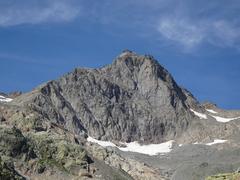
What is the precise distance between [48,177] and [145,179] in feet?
197

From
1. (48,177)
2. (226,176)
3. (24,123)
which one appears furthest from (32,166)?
(226,176)

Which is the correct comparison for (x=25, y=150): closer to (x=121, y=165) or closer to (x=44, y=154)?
(x=44, y=154)

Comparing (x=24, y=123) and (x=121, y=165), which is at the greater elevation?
(x=24, y=123)

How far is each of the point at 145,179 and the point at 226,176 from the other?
172 metres

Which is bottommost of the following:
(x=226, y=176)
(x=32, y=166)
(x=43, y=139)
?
(x=226, y=176)

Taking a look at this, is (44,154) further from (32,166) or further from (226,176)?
(226,176)

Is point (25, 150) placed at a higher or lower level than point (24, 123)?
lower

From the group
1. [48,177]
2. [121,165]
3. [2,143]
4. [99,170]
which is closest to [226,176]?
[48,177]

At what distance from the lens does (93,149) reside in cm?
19925

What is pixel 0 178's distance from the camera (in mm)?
79312

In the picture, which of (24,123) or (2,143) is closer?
(2,143)

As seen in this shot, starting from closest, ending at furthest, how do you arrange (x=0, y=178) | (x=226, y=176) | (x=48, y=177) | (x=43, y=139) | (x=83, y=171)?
1. (x=226, y=176)
2. (x=0, y=178)
3. (x=48, y=177)
4. (x=83, y=171)
5. (x=43, y=139)

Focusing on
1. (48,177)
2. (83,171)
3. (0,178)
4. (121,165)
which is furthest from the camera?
(121,165)

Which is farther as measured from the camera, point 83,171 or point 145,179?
point 145,179
